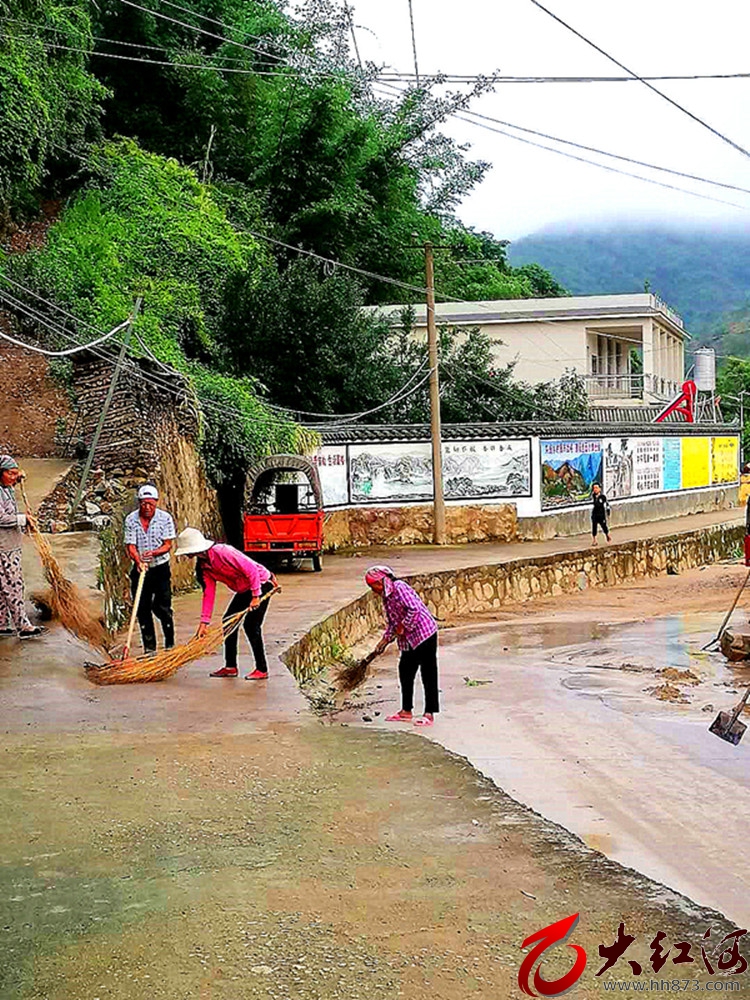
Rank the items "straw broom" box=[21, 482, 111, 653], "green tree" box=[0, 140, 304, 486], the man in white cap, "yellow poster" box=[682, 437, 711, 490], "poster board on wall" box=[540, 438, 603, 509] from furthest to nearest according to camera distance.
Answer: "yellow poster" box=[682, 437, 711, 490] < "poster board on wall" box=[540, 438, 603, 509] < "green tree" box=[0, 140, 304, 486] < the man in white cap < "straw broom" box=[21, 482, 111, 653]

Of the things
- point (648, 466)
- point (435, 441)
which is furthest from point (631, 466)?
point (435, 441)

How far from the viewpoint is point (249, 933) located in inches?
195

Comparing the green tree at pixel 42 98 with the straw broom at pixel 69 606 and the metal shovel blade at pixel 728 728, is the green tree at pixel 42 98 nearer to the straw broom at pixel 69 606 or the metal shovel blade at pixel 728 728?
the straw broom at pixel 69 606

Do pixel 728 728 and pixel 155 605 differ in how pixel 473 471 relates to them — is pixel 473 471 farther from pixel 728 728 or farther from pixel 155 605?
pixel 728 728

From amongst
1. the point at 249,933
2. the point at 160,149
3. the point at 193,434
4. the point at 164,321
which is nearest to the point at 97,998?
the point at 249,933

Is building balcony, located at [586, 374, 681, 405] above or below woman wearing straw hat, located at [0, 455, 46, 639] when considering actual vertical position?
above

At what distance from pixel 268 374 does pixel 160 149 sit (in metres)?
12.9

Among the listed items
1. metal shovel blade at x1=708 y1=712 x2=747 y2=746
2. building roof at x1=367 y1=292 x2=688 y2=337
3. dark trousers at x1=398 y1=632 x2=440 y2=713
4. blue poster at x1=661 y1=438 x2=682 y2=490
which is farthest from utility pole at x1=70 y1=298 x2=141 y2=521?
building roof at x1=367 y1=292 x2=688 y2=337

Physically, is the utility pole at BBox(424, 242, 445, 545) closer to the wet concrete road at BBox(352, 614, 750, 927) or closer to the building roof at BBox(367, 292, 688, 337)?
the wet concrete road at BBox(352, 614, 750, 927)

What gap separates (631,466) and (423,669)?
23.9 m

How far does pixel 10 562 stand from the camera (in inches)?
435

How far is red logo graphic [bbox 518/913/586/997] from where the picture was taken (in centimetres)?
449

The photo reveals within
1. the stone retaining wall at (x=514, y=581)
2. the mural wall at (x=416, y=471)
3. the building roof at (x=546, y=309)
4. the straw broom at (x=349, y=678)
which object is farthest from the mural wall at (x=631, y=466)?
the straw broom at (x=349, y=678)

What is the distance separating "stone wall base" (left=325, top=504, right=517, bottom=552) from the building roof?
577 inches
